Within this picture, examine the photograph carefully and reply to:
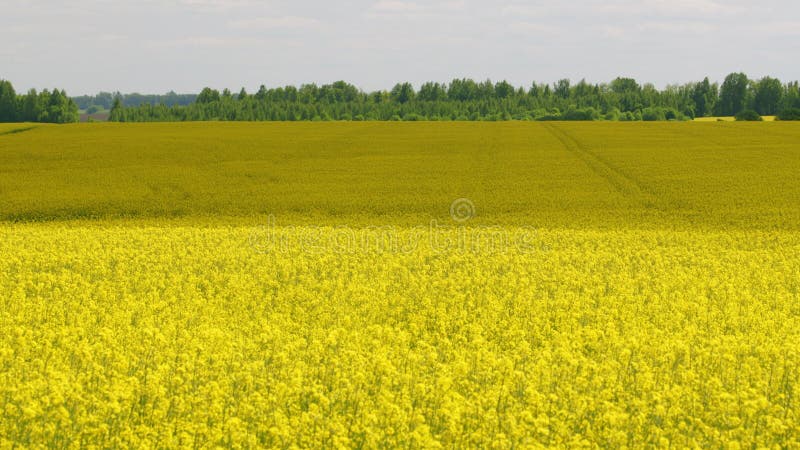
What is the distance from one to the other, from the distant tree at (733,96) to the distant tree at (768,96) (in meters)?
3.15

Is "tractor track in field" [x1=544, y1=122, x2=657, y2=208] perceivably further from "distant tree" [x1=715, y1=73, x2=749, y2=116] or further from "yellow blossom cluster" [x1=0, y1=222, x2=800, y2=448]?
"distant tree" [x1=715, y1=73, x2=749, y2=116]

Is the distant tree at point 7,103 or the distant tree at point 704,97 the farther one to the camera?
the distant tree at point 704,97

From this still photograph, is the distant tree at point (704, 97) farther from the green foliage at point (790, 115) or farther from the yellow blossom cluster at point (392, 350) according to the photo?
the yellow blossom cluster at point (392, 350)

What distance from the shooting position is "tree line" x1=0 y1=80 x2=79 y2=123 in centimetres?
14538

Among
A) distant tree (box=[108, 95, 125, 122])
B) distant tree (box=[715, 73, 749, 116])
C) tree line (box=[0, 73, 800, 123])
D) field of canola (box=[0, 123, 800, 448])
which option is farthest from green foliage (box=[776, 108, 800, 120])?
distant tree (box=[108, 95, 125, 122])

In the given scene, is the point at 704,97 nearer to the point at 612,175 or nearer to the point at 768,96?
the point at 768,96

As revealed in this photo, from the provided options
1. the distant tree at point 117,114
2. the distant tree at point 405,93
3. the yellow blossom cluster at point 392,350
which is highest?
the distant tree at point 405,93

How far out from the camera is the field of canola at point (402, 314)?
352 inches

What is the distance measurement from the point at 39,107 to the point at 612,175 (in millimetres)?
133461

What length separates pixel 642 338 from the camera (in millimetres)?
12922

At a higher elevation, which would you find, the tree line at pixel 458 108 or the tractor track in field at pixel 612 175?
the tree line at pixel 458 108

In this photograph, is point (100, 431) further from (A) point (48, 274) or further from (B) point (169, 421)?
(A) point (48, 274)

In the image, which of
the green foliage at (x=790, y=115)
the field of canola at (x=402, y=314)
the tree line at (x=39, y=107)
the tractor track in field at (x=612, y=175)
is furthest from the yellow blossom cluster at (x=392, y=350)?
the tree line at (x=39, y=107)

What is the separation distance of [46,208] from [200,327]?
27.6 meters
